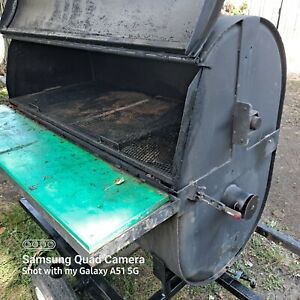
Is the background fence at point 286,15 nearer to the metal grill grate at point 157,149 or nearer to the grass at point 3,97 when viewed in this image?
the grass at point 3,97

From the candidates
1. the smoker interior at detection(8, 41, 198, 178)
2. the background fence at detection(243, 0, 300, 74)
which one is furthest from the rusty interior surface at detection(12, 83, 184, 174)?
the background fence at detection(243, 0, 300, 74)

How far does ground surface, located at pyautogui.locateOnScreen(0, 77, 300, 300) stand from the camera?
→ 206 cm

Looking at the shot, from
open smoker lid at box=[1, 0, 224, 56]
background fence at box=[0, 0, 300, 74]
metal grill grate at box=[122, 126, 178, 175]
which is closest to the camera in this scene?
open smoker lid at box=[1, 0, 224, 56]

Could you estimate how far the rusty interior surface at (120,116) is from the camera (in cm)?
147

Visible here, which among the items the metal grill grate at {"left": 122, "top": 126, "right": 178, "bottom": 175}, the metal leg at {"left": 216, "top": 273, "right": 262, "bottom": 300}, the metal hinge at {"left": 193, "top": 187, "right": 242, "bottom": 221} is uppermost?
the metal grill grate at {"left": 122, "top": 126, "right": 178, "bottom": 175}

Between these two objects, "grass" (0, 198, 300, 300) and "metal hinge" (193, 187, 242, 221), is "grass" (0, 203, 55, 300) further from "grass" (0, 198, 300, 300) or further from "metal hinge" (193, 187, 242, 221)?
"metal hinge" (193, 187, 242, 221)

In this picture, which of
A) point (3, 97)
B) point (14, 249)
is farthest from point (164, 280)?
point (3, 97)

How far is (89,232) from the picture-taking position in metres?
0.99

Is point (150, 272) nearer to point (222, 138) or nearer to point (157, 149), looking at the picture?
point (157, 149)

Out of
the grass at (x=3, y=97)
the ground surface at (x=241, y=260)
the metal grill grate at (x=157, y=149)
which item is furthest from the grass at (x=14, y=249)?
the grass at (x=3, y=97)

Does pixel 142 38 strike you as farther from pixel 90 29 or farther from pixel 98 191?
pixel 98 191

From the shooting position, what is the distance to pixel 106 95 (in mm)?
2232

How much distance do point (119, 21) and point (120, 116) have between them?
610mm

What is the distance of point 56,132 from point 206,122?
0.91 meters
